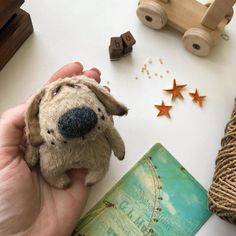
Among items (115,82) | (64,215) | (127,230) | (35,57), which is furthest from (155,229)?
(35,57)

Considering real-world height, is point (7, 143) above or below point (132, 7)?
below

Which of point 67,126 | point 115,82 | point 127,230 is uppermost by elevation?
point 67,126

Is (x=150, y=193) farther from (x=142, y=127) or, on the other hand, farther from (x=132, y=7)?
(x=132, y=7)

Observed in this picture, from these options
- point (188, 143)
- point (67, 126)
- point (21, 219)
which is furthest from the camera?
point (188, 143)

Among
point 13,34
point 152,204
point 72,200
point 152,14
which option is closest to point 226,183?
point 152,204

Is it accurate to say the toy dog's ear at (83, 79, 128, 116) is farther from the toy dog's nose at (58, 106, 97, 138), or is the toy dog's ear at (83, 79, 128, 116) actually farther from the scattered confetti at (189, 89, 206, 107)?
the scattered confetti at (189, 89, 206, 107)

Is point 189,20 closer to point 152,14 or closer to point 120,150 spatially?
point 152,14

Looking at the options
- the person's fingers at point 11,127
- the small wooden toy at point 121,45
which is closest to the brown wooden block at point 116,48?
the small wooden toy at point 121,45

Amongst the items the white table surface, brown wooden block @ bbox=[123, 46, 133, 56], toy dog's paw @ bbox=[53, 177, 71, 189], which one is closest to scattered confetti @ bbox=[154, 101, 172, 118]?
the white table surface
